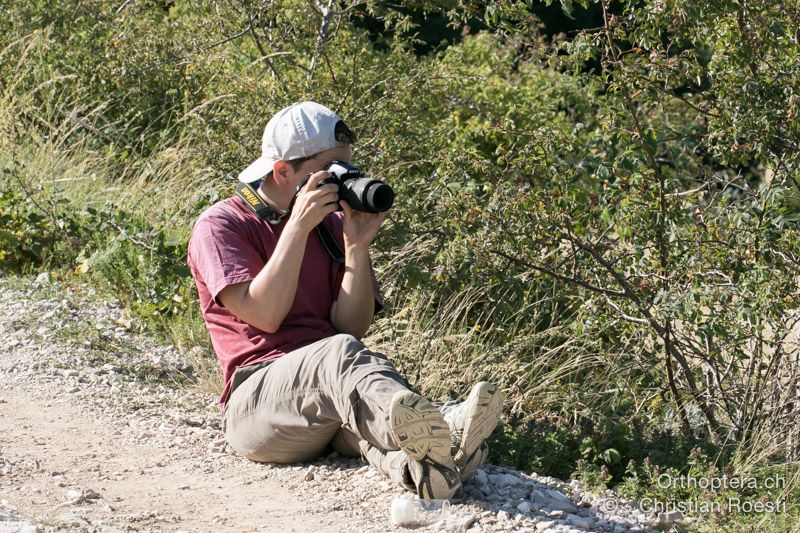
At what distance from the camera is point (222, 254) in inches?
152

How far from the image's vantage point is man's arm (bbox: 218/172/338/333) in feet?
12.3

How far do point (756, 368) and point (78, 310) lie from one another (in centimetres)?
347

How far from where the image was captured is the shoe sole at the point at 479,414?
346cm

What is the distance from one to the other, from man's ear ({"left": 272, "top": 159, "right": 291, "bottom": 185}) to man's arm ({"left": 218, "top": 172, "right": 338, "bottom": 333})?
175mm

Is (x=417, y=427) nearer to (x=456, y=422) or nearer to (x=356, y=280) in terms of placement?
(x=456, y=422)

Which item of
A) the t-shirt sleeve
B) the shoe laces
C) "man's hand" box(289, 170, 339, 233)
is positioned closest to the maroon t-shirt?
the t-shirt sleeve

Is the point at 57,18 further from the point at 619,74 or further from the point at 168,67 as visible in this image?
the point at 619,74

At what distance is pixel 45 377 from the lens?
A: 495 centimetres

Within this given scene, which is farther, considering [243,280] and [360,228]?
[360,228]

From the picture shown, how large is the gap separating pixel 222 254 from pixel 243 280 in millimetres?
138

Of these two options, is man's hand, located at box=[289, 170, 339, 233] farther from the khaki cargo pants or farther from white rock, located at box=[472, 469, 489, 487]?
white rock, located at box=[472, 469, 489, 487]

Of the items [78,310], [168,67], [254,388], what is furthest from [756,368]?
[168,67]

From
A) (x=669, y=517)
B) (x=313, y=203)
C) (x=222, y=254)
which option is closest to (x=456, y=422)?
(x=669, y=517)

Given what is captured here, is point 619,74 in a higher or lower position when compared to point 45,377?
higher
